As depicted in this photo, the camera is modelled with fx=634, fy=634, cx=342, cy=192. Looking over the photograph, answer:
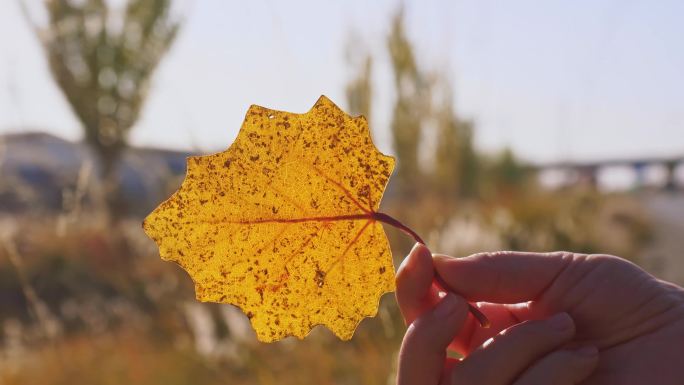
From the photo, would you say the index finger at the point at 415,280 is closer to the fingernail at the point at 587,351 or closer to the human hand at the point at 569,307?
the human hand at the point at 569,307

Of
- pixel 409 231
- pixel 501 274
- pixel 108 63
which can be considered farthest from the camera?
pixel 108 63

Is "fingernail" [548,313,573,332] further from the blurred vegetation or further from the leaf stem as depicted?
the blurred vegetation

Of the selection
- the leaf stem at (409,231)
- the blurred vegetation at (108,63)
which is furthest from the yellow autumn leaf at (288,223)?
the blurred vegetation at (108,63)

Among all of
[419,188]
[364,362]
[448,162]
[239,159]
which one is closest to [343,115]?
[239,159]

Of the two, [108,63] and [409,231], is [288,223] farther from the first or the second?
[108,63]

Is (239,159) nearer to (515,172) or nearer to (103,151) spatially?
(103,151)

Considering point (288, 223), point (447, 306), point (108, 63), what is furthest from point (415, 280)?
point (108, 63)
